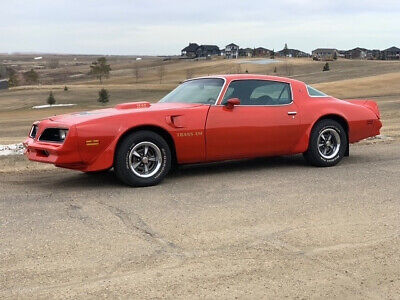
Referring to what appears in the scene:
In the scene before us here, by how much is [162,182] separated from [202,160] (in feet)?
1.95

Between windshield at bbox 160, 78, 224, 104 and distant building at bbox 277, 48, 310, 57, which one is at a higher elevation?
distant building at bbox 277, 48, 310, 57

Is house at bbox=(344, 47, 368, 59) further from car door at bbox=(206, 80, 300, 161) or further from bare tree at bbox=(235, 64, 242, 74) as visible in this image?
car door at bbox=(206, 80, 300, 161)

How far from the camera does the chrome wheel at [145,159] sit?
6.56 metres

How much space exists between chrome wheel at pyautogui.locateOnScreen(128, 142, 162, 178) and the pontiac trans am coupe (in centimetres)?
1

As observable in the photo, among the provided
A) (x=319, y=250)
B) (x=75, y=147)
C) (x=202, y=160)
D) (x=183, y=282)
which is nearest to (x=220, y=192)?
(x=202, y=160)

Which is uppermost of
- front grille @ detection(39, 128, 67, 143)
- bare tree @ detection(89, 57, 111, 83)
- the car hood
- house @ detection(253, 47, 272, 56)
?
house @ detection(253, 47, 272, 56)

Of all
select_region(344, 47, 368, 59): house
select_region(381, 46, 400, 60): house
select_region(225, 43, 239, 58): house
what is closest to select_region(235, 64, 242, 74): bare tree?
select_region(381, 46, 400, 60): house

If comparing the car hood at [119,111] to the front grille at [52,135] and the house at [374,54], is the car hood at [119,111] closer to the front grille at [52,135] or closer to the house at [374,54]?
the front grille at [52,135]

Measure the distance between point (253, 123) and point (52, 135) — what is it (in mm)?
2630

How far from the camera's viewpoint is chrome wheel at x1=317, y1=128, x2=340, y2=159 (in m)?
7.93

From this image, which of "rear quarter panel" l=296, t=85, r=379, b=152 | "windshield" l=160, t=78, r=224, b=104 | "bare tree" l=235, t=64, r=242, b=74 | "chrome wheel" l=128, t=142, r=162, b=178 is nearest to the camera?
"chrome wheel" l=128, t=142, r=162, b=178

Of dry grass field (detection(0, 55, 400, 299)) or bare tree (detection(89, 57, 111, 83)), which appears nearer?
dry grass field (detection(0, 55, 400, 299))

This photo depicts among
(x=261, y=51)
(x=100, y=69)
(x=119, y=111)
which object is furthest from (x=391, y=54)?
(x=119, y=111)

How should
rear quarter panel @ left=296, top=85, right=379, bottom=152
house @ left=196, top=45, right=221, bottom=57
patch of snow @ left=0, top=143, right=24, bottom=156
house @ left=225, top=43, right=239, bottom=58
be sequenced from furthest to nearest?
house @ left=196, top=45, right=221, bottom=57 → house @ left=225, top=43, right=239, bottom=58 → patch of snow @ left=0, top=143, right=24, bottom=156 → rear quarter panel @ left=296, top=85, right=379, bottom=152
